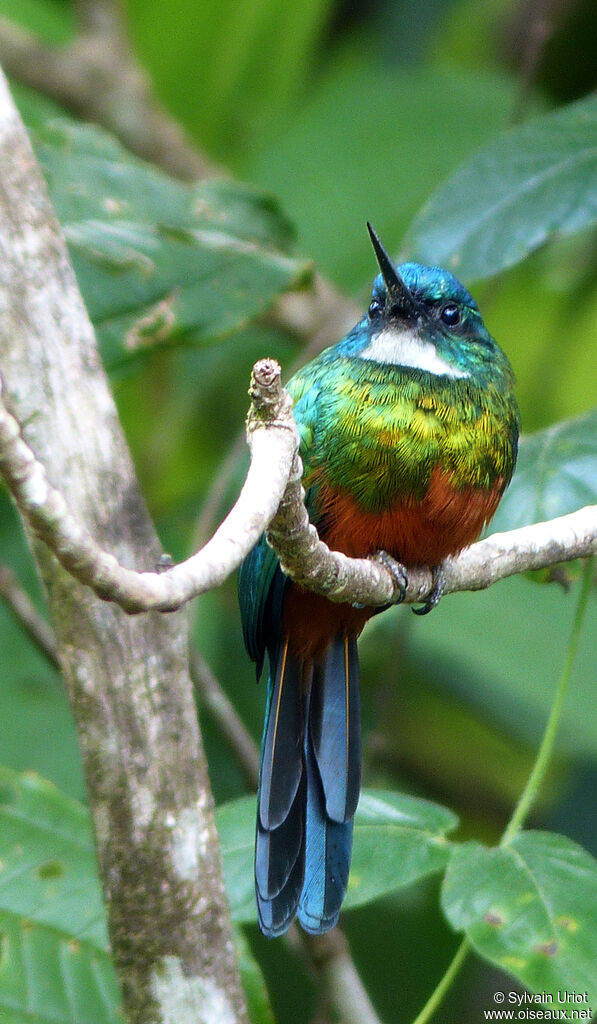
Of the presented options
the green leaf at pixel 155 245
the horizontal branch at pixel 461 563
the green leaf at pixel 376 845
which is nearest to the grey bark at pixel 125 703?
the green leaf at pixel 376 845

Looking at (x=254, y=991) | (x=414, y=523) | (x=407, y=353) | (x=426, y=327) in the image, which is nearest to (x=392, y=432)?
(x=414, y=523)

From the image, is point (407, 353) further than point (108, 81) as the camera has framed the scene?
No

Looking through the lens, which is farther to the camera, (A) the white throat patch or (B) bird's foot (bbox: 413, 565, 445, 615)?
(A) the white throat patch

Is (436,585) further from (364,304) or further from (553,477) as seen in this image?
(364,304)

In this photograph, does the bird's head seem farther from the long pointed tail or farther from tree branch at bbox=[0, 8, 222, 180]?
tree branch at bbox=[0, 8, 222, 180]

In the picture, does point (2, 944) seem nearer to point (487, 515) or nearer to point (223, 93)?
point (487, 515)

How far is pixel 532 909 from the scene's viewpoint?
1467 mm

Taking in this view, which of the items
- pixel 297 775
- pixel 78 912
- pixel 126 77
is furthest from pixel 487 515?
pixel 126 77

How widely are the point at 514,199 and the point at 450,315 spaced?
0.24 metres

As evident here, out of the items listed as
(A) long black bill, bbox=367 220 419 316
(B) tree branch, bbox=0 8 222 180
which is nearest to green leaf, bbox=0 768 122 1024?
(A) long black bill, bbox=367 220 419 316

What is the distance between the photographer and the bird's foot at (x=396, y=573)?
1774mm

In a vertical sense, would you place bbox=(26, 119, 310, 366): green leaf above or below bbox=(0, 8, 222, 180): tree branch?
below

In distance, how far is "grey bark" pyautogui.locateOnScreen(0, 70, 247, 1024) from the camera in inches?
64.2

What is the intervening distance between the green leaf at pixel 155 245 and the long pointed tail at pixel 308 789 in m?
0.66
